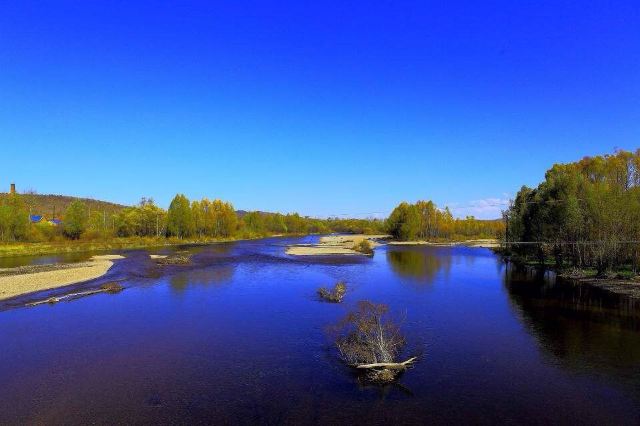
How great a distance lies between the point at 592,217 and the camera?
3794 cm

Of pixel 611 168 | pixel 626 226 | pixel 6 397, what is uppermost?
pixel 611 168

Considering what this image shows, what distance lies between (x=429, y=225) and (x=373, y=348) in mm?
110944

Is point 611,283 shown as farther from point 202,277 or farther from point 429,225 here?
point 429,225

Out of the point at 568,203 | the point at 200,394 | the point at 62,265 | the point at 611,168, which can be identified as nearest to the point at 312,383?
the point at 200,394

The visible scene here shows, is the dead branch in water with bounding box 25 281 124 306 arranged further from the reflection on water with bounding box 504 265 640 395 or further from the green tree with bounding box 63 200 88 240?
the green tree with bounding box 63 200 88 240

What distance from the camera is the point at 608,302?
87.9 feet

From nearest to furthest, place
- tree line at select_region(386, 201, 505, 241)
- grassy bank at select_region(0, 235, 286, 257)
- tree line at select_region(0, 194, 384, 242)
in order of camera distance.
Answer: grassy bank at select_region(0, 235, 286, 257) < tree line at select_region(0, 194, 384, 242) < tree line at select_region(386, 201, 505, 241)

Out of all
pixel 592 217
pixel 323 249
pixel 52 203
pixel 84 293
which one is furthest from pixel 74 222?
pixel 52 203

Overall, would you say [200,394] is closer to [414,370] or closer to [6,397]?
[6,397]

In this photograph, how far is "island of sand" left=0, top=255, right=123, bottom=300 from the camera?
30.3 metres

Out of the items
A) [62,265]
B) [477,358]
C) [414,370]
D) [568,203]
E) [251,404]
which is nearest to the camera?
[251,404]

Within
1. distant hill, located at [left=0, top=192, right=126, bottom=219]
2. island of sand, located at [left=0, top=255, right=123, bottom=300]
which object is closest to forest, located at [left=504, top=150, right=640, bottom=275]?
island of sand, located at [left=0, top=255, right=123, bottom=300]

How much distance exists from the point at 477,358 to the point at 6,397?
16088 mm

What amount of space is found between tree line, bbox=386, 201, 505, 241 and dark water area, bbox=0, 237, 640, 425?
8287cm
